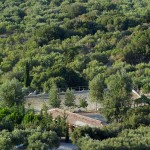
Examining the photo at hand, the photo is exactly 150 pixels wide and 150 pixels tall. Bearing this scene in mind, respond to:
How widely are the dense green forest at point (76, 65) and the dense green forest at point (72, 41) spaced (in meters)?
0.07

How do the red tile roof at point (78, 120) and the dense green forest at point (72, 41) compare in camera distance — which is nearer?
the red tile roof at point (78, 120)

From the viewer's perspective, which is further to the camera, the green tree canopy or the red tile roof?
the green tree canopy

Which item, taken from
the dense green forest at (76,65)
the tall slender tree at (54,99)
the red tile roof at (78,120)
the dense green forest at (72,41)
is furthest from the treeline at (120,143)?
the dense green forest at (72,41)

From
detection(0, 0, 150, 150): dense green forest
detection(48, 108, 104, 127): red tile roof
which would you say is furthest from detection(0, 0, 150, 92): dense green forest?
detection(48, 108, 104, 127): red tile roof

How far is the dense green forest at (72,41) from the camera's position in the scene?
37.7 meters

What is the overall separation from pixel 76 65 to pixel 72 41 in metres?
9.36

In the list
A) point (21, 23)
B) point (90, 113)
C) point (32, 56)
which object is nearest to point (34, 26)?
point (21, 23)

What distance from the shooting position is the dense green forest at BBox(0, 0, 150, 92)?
124 feet

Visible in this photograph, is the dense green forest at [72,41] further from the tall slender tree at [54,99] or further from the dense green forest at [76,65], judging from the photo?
the tall slender tree at [54,99]

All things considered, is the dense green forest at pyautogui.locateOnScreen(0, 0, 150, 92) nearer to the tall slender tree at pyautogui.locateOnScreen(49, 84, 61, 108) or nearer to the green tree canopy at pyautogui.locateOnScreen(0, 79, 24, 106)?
the tall slender tree at pyautogui.locateOnScreen(49, 84, 61, 108)

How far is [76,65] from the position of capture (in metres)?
41.9

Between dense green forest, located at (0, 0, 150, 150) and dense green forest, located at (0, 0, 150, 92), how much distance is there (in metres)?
0.07

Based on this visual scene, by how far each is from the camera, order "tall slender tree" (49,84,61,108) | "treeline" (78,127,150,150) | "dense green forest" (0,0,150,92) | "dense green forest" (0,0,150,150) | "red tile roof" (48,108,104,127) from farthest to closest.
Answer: "dense green forest" (0,0,150,92) → "tall slender tree" (49,84,61,108) → "red tile roof" (48,108,104,127) → "dense green forest" (0,0,150,150) → "treeline" (78,127,150,150)

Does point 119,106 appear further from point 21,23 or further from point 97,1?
point 97,1
